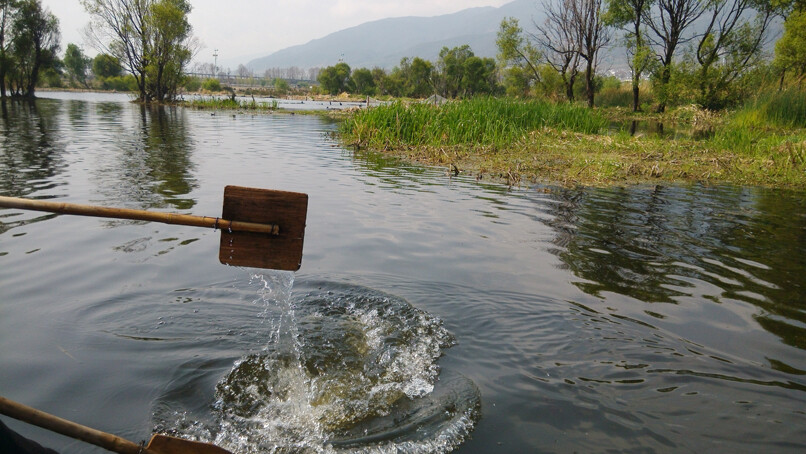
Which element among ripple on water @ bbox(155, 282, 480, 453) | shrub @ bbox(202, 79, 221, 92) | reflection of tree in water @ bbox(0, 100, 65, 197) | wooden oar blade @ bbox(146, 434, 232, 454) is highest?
shrub @ bbox(202, 79, 221, 92)

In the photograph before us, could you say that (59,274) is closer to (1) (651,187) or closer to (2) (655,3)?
(1) (651,187)

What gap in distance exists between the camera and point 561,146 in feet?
46.8

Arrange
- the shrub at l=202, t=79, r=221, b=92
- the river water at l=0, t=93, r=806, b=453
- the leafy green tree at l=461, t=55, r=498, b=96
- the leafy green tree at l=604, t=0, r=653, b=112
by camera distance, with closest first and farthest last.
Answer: the river water at l=0, t=93, r=806, b=453 → the leafy green tree at l=604, t=0, r=653, b=112 → the leafy green tree at l=461, t=55, r=498, b=96 → the shrub at l=202, t=79, r=221, b=92

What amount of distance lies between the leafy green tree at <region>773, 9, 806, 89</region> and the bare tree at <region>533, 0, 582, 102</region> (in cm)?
1140

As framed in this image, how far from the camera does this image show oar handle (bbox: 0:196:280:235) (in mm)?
2506

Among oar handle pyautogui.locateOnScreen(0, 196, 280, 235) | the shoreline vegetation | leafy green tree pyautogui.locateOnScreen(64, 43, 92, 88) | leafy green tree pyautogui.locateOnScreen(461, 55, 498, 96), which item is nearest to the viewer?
oar handle pyautogui.locateOnScreen(0, 196, 280, 235)

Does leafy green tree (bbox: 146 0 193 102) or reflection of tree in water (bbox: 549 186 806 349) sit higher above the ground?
leafy green tree (bbox: 146 0 193 102)

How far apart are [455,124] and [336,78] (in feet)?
270

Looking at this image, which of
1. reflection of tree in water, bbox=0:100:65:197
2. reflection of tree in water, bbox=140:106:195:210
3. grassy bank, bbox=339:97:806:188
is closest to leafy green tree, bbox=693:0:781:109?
grassy bank, bbox=339:97:806:188

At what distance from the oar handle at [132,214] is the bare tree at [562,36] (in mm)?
35032

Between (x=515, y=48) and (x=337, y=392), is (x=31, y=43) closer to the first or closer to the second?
(x=515, y=48)

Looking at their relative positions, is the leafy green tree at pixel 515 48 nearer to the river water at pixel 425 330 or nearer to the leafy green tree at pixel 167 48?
the leafy green tree at pixel 167 48

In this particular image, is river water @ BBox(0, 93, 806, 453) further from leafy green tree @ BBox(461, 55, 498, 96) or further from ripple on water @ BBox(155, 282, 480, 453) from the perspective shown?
leafy green tree @ BBox(461, 55, 498, 96)

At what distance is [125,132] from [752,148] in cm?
1977
